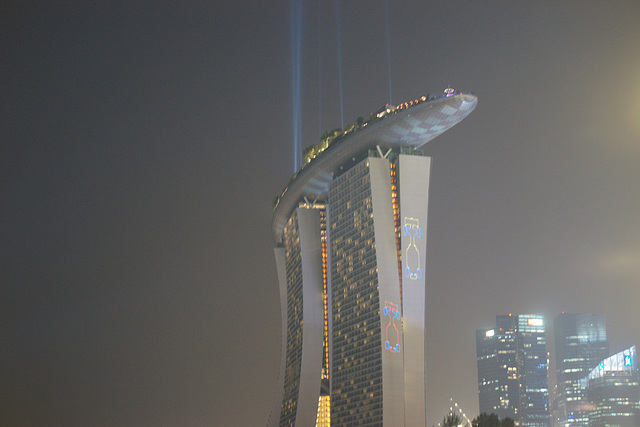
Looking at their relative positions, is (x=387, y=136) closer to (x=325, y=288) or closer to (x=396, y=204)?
(x=396, y=204)

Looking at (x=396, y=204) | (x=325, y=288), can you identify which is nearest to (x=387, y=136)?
(x=396, y=204)

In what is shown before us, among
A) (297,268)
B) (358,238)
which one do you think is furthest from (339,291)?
(297,268)

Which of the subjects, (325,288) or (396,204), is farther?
(325,288)

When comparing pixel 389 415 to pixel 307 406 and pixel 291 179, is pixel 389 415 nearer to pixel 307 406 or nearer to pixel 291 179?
pixel 307 406

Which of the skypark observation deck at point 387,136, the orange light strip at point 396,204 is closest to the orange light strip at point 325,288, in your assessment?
the skypark observation deck at point 387,136

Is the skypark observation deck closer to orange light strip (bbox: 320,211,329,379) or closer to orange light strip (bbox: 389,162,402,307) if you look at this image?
orange light strip (bbox: 389,162,402,307)

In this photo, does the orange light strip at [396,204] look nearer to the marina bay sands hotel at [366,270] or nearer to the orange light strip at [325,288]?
the marina bay sands hotel at [366,270]
